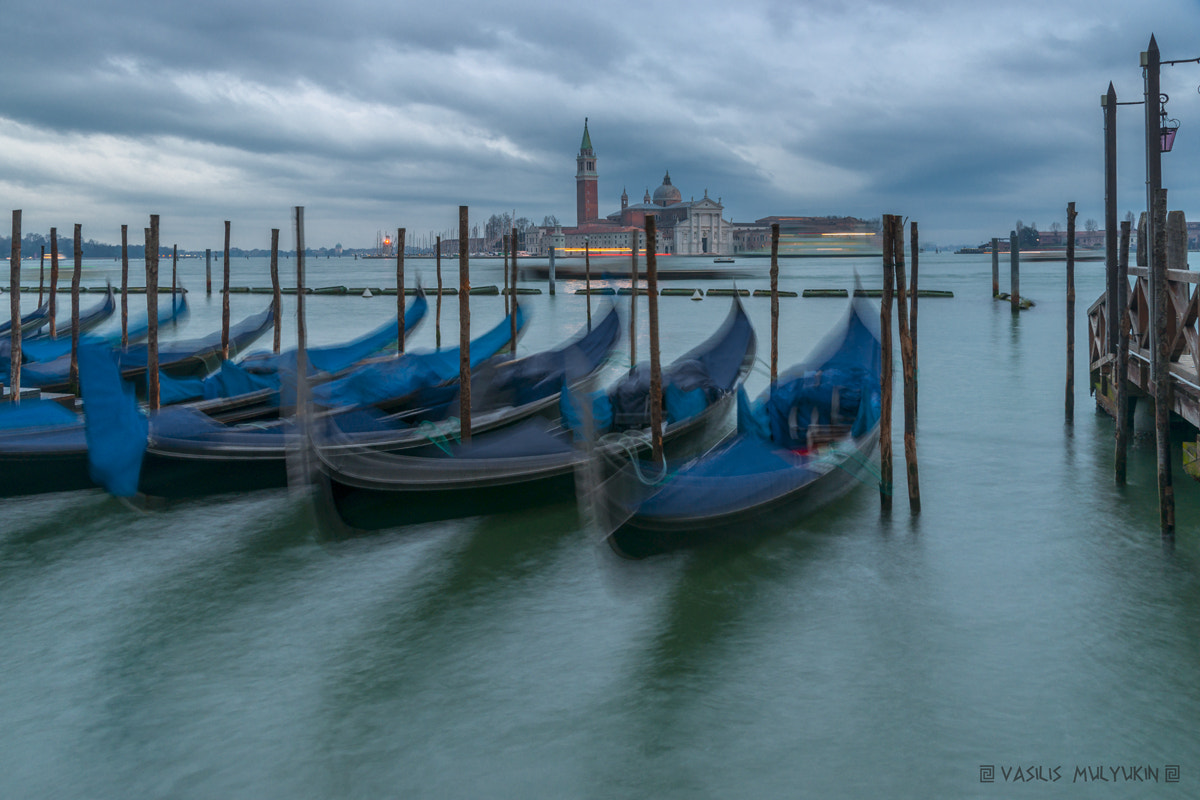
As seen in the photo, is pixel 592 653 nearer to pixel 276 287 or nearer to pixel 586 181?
pixel 276 287

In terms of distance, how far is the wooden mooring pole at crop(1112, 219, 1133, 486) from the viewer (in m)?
5.30

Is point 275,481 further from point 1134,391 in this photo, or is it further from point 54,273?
point 54,273

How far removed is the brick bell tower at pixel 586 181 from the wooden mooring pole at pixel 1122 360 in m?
93.8

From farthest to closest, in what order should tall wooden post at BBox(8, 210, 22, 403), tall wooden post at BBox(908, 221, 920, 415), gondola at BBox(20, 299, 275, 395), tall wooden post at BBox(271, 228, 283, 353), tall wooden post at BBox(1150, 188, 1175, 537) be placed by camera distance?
tall wooden post at BBox(271, 228, 283, 353) < gondola at BBox(20, 299, 275, 395) < tall wooden post at BBox(8, 210, 22, 403) < tall wooden post at BBox(908, 221, 920, 415) < tall wooden post at BBox(1150, 188, 1175, 537)

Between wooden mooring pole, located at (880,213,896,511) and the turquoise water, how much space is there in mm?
228

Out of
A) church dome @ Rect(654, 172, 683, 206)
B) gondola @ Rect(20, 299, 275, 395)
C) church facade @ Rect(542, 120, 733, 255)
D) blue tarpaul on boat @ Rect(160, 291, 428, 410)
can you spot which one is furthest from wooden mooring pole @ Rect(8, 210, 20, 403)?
church dome @ Rect(654, 172, 683, 206)

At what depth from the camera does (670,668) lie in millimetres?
3689

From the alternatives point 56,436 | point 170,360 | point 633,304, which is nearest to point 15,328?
point 170,360

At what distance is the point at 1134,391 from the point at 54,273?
34.6 ft

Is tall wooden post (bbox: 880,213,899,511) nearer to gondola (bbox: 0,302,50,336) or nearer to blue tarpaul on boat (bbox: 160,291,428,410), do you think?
blue tarpaul on boat (bbox: 160,291,428,410)

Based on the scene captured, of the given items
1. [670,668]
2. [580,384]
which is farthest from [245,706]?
[580,384]

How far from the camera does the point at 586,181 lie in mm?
99000

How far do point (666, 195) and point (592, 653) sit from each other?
102m

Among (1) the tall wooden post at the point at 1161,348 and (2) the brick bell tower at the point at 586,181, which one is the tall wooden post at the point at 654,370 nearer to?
(1) the tall wooden post at the point at 1161,348
